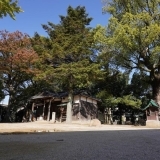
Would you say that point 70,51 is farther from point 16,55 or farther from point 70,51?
point 16,55

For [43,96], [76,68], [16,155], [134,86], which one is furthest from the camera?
[134,86]

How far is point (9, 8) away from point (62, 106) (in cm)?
A: 1965

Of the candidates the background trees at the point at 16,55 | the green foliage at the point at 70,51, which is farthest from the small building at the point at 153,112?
the background trees at the point at 16,55

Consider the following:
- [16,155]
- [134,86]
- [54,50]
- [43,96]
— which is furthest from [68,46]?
[16,155]

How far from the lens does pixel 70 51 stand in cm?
2052

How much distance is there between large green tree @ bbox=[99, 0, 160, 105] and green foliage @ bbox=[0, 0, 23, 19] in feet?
46.8

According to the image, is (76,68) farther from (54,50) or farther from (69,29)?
(69,29)

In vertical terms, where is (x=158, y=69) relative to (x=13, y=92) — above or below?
above

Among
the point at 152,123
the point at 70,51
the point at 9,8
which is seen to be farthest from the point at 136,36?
the point at 9,8

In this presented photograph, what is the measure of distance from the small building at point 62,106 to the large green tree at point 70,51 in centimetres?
265

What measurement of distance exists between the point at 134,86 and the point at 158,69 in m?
5.86

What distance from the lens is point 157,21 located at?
71.5ft

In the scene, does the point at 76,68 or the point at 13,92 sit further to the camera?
the point at 13,92

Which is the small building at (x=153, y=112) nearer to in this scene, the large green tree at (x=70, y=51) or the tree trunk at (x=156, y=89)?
the tree trunk at (x=156, y=89)
